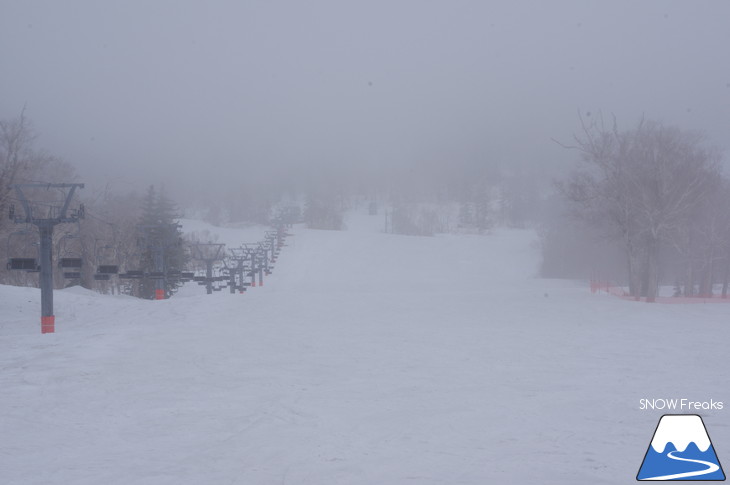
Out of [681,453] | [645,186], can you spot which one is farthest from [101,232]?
[681,453]

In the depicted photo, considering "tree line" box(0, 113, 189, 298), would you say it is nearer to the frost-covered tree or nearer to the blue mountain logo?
the frost-covered tree

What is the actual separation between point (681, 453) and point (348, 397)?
5.25 metres

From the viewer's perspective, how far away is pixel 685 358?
13.1 meters

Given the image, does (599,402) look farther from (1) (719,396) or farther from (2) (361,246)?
(2) (361,246)

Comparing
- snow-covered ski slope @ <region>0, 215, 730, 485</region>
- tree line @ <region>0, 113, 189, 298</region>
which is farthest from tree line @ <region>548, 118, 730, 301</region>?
tree line @ <region>0, 113, 189, 298</region>

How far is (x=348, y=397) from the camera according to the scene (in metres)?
9.55

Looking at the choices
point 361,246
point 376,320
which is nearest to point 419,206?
point 361,246

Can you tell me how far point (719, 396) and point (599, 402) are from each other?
1.91 meters

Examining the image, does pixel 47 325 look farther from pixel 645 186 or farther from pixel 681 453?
pixel 645 186

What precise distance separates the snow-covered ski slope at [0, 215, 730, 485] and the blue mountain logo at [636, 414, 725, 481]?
0.48 meters

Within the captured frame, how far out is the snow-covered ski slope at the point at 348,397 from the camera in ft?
20.7

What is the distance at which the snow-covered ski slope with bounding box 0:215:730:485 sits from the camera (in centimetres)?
630

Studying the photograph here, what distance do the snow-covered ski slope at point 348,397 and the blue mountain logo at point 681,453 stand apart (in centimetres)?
48

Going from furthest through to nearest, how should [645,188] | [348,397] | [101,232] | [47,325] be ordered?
1. [101,232]
2. [645,188]
3. [47,325]
4. [348,397]
